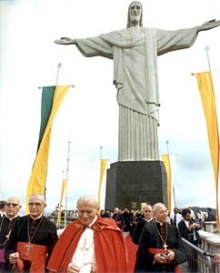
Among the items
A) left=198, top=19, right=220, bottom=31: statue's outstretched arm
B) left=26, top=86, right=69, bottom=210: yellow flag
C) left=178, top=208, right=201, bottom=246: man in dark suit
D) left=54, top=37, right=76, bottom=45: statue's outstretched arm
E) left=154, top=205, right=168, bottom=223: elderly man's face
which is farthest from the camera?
left=54, top=37, right=76, bottom=45: statue's outstretched arm

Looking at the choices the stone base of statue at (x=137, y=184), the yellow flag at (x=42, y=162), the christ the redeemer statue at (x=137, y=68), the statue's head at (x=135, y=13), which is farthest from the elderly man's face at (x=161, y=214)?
the statue's head at (x=135, y=13)

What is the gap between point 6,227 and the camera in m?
4.27

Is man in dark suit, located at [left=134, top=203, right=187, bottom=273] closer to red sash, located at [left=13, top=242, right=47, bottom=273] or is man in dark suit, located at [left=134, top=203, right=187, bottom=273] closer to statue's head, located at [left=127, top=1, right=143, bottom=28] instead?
red sash, located at [left=13, top=242, right=47, bottom=273]

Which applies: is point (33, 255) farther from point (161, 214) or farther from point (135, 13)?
point (135, 13)

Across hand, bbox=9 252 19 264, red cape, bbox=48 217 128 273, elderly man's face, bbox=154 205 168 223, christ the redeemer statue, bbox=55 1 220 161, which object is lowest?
hand, bbox=9 252 19 264

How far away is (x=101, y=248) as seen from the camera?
2.96 metres

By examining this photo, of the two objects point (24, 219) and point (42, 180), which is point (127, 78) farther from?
point (24, 219)

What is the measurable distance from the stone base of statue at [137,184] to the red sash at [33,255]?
329 inches

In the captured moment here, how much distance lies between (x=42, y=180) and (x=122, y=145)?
577 centimetres

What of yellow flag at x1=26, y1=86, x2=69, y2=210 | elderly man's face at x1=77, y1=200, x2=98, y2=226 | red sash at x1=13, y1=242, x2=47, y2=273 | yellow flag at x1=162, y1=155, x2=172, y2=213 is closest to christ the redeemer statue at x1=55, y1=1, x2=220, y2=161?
yellow flag at x1=162, y1=155, x2=172, y2=213

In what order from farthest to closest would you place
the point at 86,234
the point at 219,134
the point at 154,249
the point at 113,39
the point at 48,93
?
the point at 113,39 → the point at 48,93 → the point at 219,134 → the point at 154,249 → the point at 86,234

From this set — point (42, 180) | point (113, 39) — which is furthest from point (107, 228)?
point (113, 39)

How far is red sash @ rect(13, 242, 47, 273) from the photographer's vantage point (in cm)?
339

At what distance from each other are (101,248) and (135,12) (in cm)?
Answer: 1303
